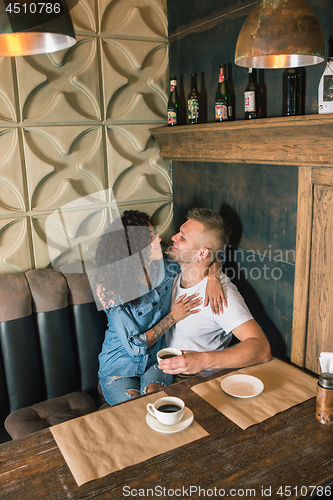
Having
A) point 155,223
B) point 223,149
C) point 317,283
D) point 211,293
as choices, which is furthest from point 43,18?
point 155,223

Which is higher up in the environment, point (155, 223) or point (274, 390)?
point (155, 223)

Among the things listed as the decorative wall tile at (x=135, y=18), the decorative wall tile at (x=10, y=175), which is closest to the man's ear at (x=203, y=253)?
the decorative wall tile at (x=10, y=175)

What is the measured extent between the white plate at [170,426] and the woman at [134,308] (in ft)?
2.02

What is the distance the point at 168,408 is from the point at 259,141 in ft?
4.06

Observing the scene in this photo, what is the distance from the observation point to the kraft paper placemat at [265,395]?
1.31 metres

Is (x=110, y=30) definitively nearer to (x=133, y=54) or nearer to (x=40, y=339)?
(x=133, y=54)

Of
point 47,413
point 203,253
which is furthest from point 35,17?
point 47,413

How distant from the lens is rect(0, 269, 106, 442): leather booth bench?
1.96 metres

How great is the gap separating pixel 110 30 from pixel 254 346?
1956 millimetres

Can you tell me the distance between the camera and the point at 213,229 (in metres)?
2.14

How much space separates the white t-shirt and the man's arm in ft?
0.49

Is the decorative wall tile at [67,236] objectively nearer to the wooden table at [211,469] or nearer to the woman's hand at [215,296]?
the woman's hand at [215,296]

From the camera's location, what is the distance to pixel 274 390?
1.44 meters

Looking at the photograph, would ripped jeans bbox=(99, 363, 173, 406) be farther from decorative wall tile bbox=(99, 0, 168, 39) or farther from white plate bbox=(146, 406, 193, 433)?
decorative wall tile bbox=(99, 0, 168, 39)
